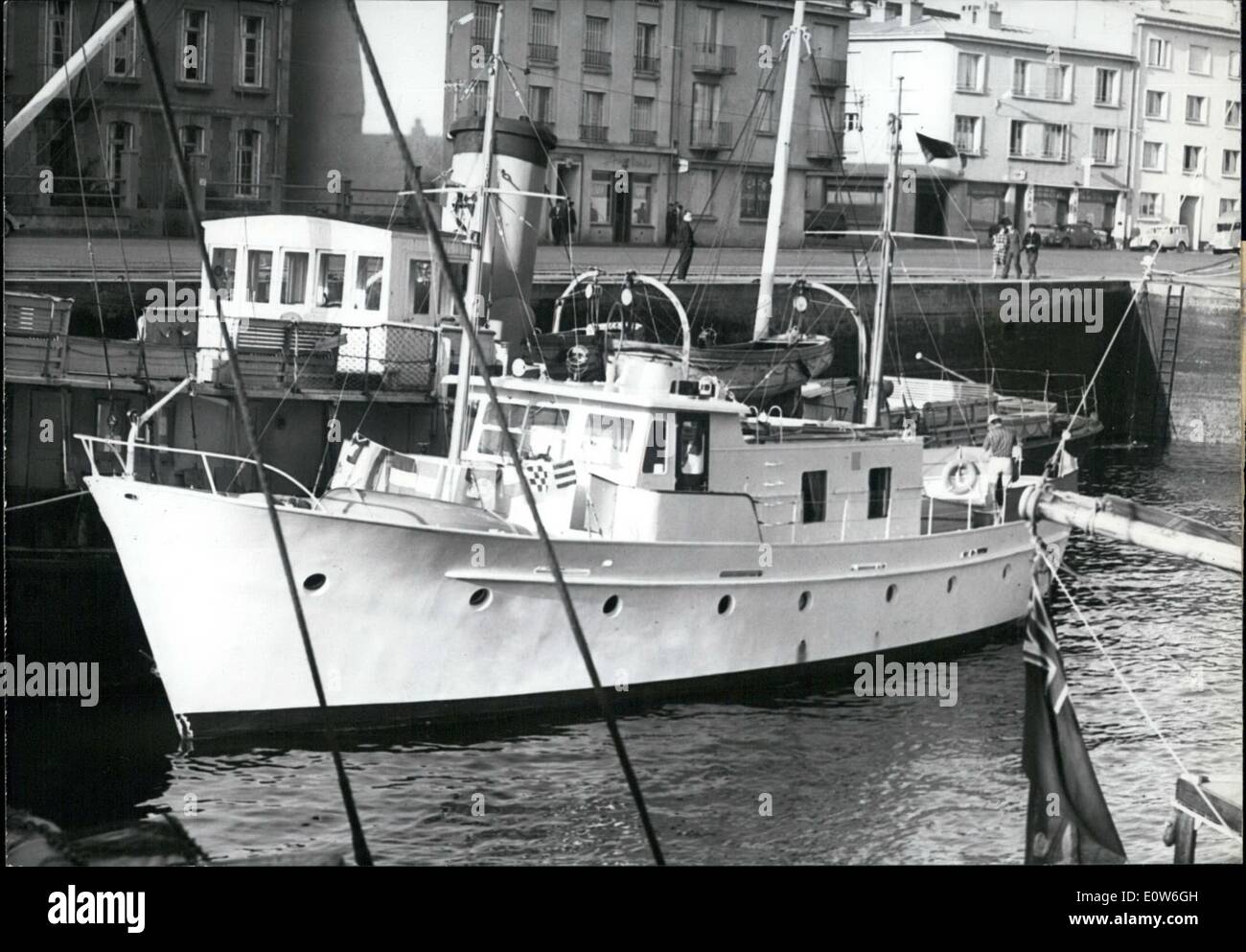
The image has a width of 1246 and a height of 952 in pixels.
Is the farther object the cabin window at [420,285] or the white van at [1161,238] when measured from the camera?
the cabin window at [420,285]

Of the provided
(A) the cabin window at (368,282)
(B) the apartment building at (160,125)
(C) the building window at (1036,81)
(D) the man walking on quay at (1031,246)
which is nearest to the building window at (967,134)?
(D) the man walking on quay at (1031,246)

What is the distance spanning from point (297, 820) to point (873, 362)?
6.45 metres

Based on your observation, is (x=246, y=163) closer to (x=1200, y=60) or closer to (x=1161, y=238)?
(x=1161, y=238)

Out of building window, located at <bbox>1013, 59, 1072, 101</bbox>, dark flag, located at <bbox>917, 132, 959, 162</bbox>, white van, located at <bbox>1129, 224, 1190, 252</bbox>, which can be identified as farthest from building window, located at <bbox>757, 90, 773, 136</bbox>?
white van, located at <bbox>1129, 224, 1190, 252</bbox>

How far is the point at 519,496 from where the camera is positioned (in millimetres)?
11586

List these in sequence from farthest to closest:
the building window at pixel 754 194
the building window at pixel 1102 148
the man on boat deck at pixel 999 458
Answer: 1. the building window at pixel 754 194
2. the man on boat deck at pixel 999 458
3. the building window at pixel 1102 148

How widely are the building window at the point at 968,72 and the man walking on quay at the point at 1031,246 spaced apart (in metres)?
1.28

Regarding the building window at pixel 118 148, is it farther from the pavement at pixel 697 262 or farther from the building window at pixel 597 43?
the building window at pixel 597 43

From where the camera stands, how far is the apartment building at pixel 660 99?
11.8 m

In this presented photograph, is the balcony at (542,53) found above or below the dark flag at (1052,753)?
above

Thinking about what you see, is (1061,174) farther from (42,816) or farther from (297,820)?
(42,816)

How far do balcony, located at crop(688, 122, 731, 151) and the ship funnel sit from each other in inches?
40.9

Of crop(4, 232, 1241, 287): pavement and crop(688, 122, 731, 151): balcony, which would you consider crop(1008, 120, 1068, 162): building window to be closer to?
crop(4, 232, 1241, 287): pavement
